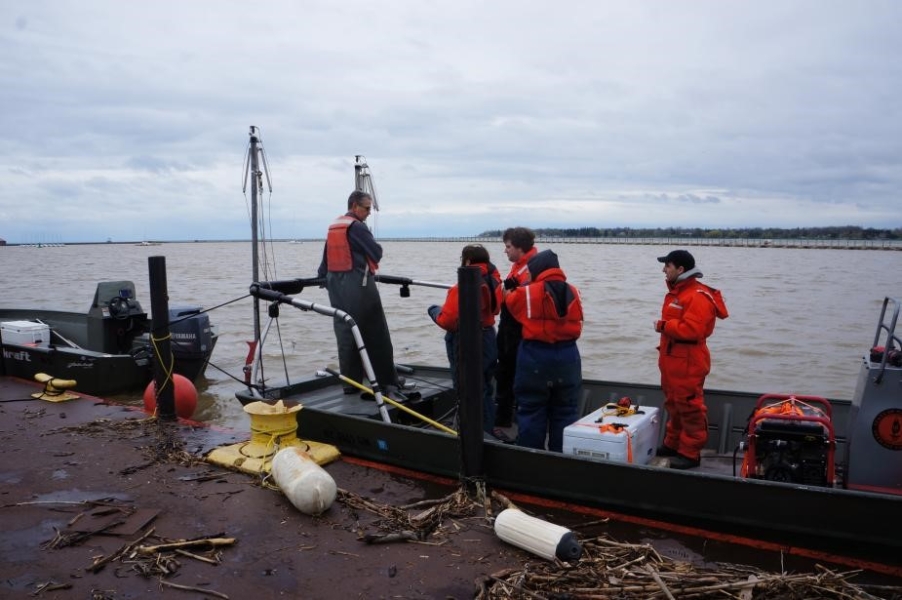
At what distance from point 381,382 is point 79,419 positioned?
337cm

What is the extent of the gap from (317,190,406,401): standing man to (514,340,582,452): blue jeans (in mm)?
1508

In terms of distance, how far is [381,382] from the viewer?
6.57m

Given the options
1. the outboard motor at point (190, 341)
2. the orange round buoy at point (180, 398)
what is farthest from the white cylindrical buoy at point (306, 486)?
the outboard motor at point (190, 341)

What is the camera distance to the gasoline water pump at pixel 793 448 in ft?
13.6

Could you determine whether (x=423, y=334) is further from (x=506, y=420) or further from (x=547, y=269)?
(x=547, y=269)

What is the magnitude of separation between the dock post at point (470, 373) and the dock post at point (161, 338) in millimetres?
3338

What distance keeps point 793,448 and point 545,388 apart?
1.66 m

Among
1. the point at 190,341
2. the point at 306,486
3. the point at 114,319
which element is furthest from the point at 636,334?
the point at 306,486

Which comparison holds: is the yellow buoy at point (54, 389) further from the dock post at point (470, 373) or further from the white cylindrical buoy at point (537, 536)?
the white cylindrical buoy at point (537, 536)

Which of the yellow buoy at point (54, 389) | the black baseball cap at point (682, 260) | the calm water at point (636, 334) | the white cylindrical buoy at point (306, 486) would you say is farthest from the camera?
the calm water at point (636, 334)

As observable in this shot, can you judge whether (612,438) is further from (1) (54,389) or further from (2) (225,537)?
(1) (54,389)

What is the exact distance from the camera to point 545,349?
16.6 feet

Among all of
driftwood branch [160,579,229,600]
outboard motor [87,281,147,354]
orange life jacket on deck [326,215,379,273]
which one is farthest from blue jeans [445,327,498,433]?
outboard motor [87,281,147,354]

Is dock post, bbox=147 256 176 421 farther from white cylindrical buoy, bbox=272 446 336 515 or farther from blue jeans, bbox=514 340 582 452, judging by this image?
blue jeans, bbox=514 340 582 452
